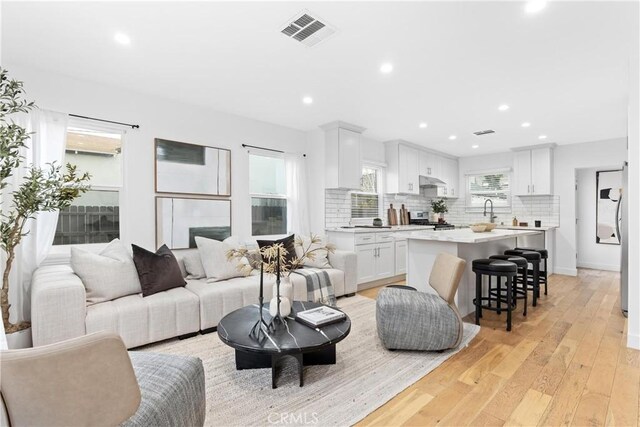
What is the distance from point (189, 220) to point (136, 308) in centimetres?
142

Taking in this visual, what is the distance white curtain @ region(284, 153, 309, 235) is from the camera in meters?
4.92

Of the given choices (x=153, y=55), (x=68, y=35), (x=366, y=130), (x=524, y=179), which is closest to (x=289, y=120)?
(x=366, y=130)

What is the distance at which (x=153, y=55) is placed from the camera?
2.70 meters

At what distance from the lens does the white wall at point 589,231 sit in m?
6.13

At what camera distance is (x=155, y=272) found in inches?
116

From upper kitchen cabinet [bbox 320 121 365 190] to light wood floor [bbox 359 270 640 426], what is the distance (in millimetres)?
2625

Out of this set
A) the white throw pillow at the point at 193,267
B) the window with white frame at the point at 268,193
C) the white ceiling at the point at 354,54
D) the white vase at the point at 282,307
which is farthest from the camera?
the window with white frame at the point at 268,193

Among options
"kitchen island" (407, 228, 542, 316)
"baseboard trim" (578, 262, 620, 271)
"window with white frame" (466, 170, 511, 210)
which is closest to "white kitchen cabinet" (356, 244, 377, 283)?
"kitchen island" (407, 228, 542, 316)

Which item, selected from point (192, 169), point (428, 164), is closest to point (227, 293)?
point (192, 169)

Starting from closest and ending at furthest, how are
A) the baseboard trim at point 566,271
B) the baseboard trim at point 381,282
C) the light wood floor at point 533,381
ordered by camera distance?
the light wood floor at point 533,381, the baseboard trim at point 381,282, the baseboard trim at point 566,271

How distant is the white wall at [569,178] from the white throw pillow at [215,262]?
6147 millimetres

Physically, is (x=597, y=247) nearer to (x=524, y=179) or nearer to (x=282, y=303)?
(x=524, y=179)

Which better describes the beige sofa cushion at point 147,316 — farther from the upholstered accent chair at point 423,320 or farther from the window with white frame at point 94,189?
the upholstered accent chair at point 423,320

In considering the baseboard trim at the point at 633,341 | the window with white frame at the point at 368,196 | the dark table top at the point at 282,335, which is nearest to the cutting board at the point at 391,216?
the window with white frame at the point at 368,196
